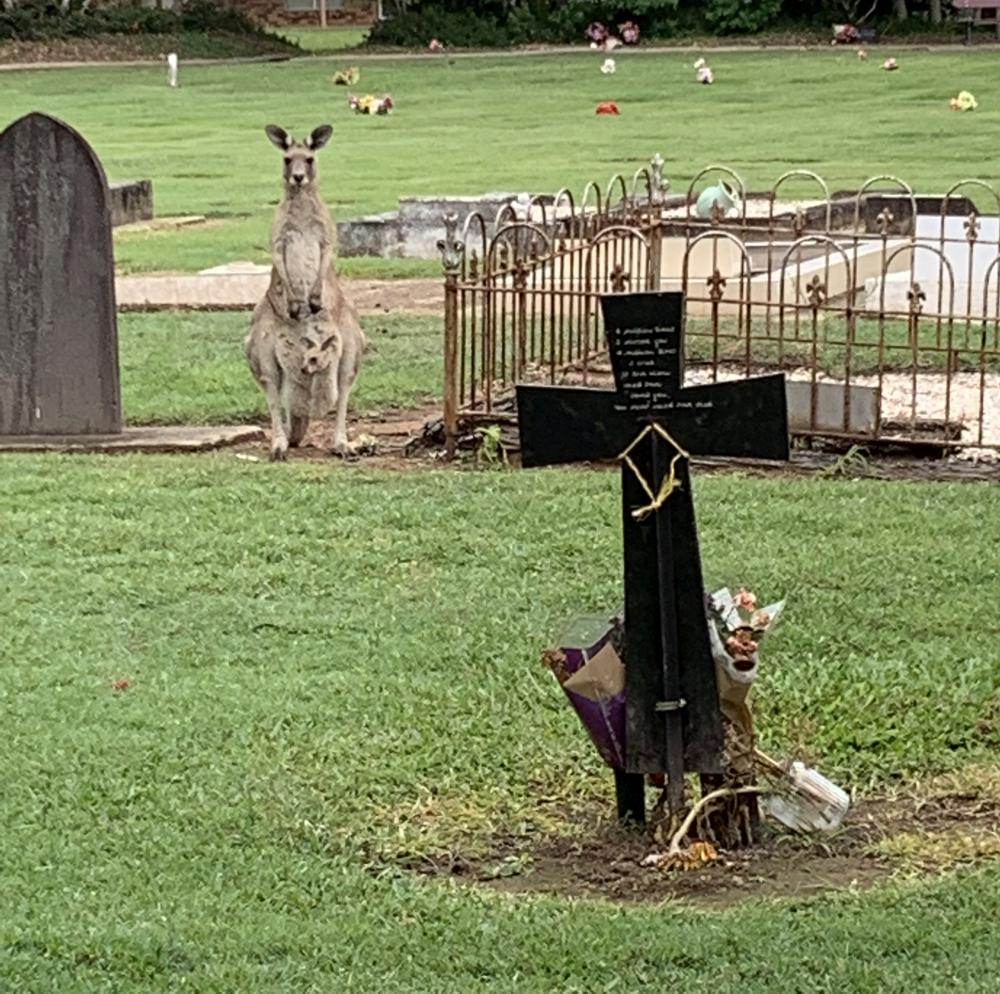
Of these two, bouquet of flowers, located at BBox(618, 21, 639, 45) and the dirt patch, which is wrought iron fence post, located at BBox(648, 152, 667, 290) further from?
bouquet of flowers, located at BBox(618, 21, 639, 45)

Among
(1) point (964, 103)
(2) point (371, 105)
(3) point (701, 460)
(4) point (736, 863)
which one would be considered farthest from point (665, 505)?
(2) point (371, 105)

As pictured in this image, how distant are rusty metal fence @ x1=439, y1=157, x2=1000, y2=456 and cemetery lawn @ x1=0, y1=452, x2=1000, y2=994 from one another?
0.98m

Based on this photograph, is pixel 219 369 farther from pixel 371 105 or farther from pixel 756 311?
pixel 371 105

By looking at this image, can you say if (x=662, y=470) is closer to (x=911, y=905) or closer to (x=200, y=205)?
(x=911, y=905)

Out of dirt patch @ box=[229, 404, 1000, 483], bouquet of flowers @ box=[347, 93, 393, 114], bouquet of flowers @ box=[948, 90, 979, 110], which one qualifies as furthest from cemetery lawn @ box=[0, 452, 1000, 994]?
bouquet of flowers @ box=[347, 93, 393, 114]

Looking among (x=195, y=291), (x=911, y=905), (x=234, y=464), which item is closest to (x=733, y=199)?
(x=195, y=291)

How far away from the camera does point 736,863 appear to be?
6.18 meters

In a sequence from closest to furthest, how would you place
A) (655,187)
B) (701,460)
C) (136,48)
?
(701,460), (655,187), (136,48)

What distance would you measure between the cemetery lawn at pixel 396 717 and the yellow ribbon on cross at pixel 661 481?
97 centimetres

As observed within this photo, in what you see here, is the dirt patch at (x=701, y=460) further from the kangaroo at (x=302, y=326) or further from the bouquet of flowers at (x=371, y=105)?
the bouquet of flowers at (x=371, y=105)

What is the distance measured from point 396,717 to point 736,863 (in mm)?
1522

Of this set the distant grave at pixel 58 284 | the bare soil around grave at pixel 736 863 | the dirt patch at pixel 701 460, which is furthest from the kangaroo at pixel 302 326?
the bare soil around grave at pixel 736 863

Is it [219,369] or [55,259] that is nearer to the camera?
[55,259]

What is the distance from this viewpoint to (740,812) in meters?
6.29
